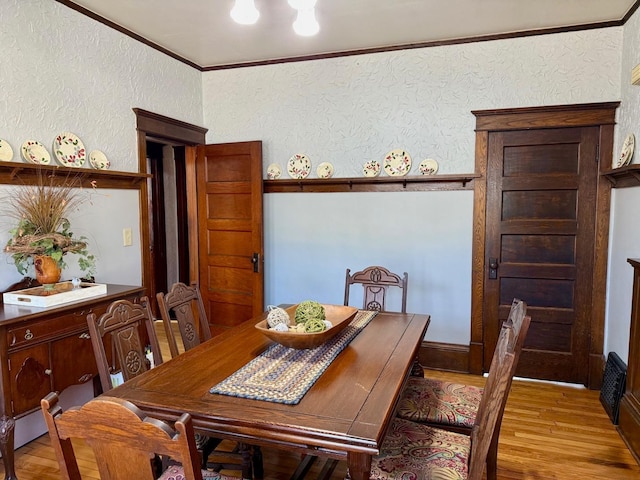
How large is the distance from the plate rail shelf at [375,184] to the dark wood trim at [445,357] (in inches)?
53.4

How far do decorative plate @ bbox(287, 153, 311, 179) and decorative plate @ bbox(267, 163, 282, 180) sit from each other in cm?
11

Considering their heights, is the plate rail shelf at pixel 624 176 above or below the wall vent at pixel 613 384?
above

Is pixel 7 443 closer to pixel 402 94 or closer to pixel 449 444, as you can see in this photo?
pixel 449 444

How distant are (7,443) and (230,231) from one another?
2.46 m

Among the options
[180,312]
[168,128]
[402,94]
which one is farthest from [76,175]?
[402,94]

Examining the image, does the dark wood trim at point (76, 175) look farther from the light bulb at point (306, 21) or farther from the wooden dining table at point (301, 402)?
the light bulb at point (306, 21)

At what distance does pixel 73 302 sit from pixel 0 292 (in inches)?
17.1

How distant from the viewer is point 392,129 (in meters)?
3.71

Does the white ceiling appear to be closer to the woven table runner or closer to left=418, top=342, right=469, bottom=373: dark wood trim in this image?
the woven table runner

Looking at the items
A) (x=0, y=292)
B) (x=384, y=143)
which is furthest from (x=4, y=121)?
(x=384, y=143)

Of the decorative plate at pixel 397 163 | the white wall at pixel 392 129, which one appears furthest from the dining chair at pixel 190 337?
the decorative plate at pixel 397 163

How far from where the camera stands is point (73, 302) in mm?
2393

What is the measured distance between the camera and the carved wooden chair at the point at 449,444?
4.42 ft

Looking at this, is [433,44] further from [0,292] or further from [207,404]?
[0,292]
